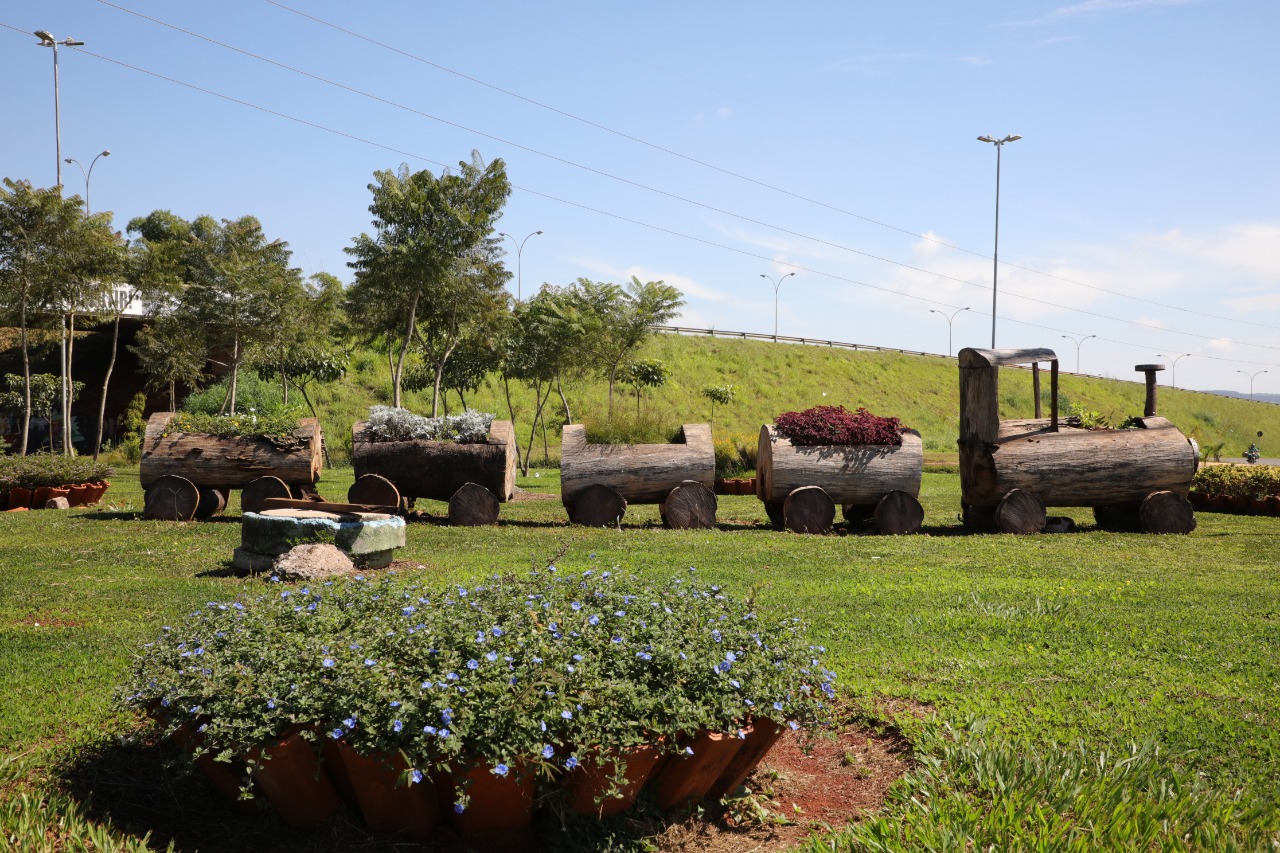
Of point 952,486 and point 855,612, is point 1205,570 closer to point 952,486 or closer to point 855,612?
point 855,612

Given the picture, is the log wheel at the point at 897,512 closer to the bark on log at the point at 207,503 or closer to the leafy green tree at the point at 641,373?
the bark on log at the point at 207,503

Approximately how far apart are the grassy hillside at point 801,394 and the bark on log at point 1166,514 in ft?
42.6

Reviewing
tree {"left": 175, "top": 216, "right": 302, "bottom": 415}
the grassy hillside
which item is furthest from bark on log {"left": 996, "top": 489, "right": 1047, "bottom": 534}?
tree {"left": 175, "top": 216, "right": 302, "bottom": 415}

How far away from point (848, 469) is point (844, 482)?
0.20 meters

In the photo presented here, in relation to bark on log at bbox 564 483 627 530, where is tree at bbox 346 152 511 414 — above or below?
above

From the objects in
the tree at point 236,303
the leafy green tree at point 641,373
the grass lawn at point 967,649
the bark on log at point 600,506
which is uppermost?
the tree at point 236,303

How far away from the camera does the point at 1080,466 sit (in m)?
13.4

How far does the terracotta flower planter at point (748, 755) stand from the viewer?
154 inches

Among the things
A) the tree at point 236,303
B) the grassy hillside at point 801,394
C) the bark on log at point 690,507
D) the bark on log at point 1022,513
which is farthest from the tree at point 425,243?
the bark on log at point 1022,513

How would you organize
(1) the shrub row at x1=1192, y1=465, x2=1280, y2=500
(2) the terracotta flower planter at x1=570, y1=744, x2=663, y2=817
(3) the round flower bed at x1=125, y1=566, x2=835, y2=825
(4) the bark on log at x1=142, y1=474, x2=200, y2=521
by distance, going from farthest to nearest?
(1) the shrub row at x1=1192, y1=465, x2=1280, y2=500 → (4) the bark on log at x1=142, y1=474, x2=200, y2=521 → (2) the terracotta flower planter at x1=570, y1=744, x2=663, y2=817 → (3) the round flower bed at x1=125, y1=566, x2=835, y2=825

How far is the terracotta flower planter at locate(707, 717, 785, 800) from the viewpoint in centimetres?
392

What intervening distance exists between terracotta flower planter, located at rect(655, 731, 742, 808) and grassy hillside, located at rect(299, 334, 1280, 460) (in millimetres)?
22070

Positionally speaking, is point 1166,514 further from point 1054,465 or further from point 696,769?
point 696,769

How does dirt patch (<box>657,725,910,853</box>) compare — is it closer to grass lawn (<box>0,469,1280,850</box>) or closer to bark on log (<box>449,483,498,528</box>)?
grass lawn (<box>0,469,1280,850</box>)
